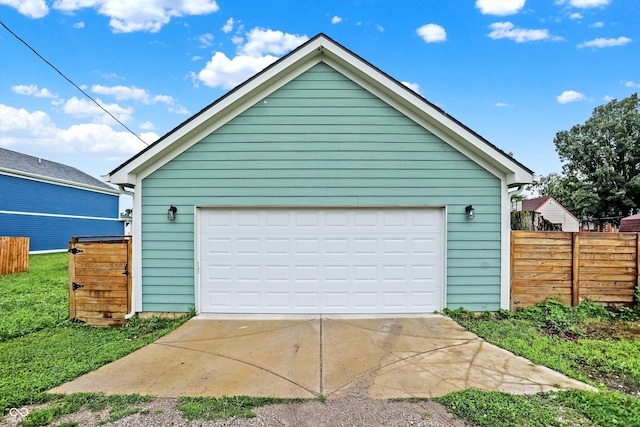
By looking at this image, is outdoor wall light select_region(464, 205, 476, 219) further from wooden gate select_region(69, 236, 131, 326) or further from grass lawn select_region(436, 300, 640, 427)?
wooden gate select_region(69, 236, 131, 326)

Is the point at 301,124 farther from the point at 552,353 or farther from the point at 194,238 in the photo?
the point at 552,353

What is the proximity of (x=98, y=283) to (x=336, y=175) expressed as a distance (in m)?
4.75

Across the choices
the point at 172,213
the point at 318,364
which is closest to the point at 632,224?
the point at 318,364

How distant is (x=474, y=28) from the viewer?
981 centimetres

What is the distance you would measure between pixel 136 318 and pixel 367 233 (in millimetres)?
4527

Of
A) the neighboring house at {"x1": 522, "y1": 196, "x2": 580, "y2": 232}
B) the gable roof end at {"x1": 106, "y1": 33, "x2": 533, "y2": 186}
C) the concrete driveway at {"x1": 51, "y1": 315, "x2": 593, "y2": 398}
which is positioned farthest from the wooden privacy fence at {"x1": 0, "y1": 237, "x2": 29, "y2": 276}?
the neighboring house at {"x1": 522, "y1": 196, "x2": 580, "y2": 232}

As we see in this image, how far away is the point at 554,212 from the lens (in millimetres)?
26328

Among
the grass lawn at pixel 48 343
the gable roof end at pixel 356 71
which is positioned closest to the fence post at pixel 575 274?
the gable roof end at pixel 356 71

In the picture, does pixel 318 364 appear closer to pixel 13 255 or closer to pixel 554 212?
pixel 13 255

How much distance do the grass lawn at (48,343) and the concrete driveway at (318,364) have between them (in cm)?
24

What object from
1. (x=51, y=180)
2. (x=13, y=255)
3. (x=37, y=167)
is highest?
(x=37, y=167)

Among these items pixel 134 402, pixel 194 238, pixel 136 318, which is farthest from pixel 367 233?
pixel 136 318

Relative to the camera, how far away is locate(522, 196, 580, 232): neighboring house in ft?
85.5

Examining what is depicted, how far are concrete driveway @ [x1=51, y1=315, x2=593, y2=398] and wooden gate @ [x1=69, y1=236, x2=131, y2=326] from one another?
1.40m
